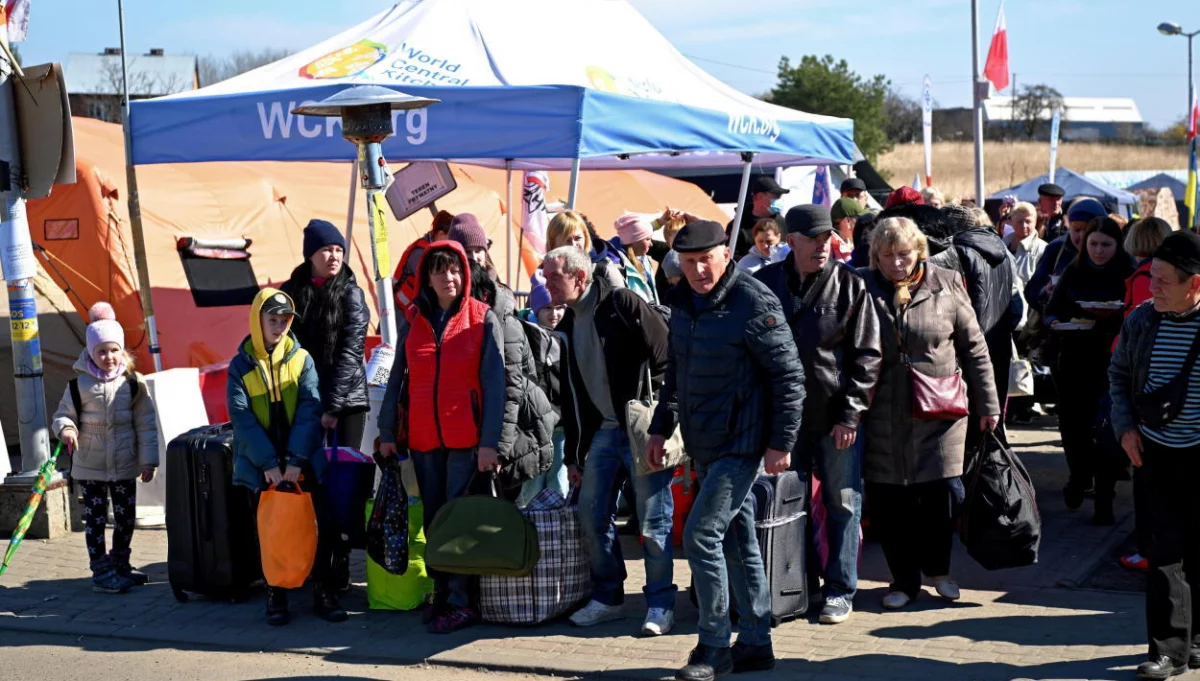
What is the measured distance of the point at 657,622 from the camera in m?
5.93

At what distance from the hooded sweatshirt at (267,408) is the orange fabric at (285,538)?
5.8 inches

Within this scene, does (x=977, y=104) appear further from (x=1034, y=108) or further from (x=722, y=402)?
(x=1034, y=108)

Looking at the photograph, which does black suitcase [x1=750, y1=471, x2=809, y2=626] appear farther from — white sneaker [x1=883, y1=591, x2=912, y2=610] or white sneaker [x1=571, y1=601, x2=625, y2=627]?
white sneaker [x1=571, y1=601, x2=625, y2=627]

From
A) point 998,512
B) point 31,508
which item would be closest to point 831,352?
point 998,512

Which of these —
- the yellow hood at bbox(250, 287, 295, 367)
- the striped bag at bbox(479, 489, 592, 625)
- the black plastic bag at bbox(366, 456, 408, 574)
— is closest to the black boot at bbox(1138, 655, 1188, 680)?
the striped bag at bbox(479, 489, 592, 625)

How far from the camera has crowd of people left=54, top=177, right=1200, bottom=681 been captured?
5.15m

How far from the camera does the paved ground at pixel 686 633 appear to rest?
5.44 metres

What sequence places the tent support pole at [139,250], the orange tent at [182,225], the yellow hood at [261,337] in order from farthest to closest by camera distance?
the orange tent at [182,225]
the tent support pole at [139,250]
the yellow hood at [261,337]

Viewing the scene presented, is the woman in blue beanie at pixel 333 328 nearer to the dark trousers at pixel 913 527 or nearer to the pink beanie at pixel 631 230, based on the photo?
the pink beanie at pixel 631 230

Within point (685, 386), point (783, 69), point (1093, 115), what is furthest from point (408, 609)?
point (1093, 115)

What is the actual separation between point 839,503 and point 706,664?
1.13m

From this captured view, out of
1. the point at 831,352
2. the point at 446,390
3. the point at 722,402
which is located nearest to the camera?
the point at 722,402

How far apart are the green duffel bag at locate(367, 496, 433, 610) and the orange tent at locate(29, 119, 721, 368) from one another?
553cm

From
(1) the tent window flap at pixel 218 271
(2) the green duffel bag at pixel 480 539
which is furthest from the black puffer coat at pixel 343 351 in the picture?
(1) the tent window flap at pixel 218 271
